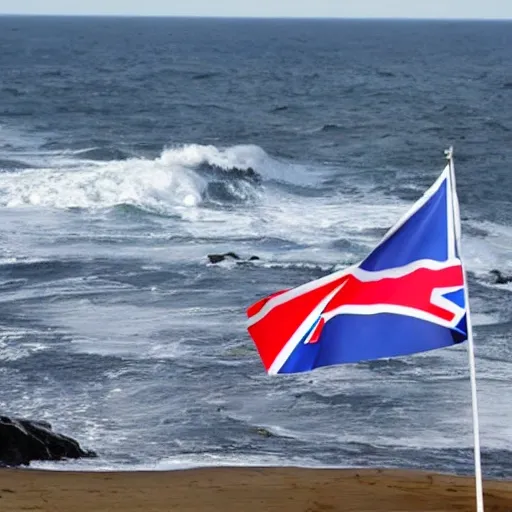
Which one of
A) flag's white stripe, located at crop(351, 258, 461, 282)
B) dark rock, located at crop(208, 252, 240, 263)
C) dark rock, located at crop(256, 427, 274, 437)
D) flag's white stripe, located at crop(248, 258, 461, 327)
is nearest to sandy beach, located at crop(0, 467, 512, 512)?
dark rock, located at crop(256, 427, 274, 437)

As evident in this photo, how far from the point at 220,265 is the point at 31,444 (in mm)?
11539

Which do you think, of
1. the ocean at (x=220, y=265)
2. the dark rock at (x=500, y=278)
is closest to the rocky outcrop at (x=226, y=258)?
the ocean at (x=220, y=265)

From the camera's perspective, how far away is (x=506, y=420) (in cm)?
1545

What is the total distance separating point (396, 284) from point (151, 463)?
530cm

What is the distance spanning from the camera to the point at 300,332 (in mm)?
9141

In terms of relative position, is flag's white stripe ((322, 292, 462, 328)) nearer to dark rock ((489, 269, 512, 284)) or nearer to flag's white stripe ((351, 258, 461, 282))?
flag's white stripe ((351, 258, 461, 282))

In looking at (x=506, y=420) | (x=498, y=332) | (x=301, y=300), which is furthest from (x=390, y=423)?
(x=301, y=300)

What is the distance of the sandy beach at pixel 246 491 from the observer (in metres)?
11.7

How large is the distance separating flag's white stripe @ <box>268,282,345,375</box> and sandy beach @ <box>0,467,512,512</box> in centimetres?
287

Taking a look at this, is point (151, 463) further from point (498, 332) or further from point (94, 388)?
point (498, 332)

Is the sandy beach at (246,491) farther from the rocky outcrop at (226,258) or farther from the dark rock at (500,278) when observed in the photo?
the rocky outcrop at (226,258)

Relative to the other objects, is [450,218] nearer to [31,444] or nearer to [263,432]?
[31,444]

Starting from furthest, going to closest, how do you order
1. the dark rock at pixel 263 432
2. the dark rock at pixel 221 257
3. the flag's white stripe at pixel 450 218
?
the dark rock at pixel 221 257
the dark rock at pixel 263 432
the flag's white stripe at pixel 450 218

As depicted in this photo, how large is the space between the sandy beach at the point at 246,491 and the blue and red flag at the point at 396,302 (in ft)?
9.67
